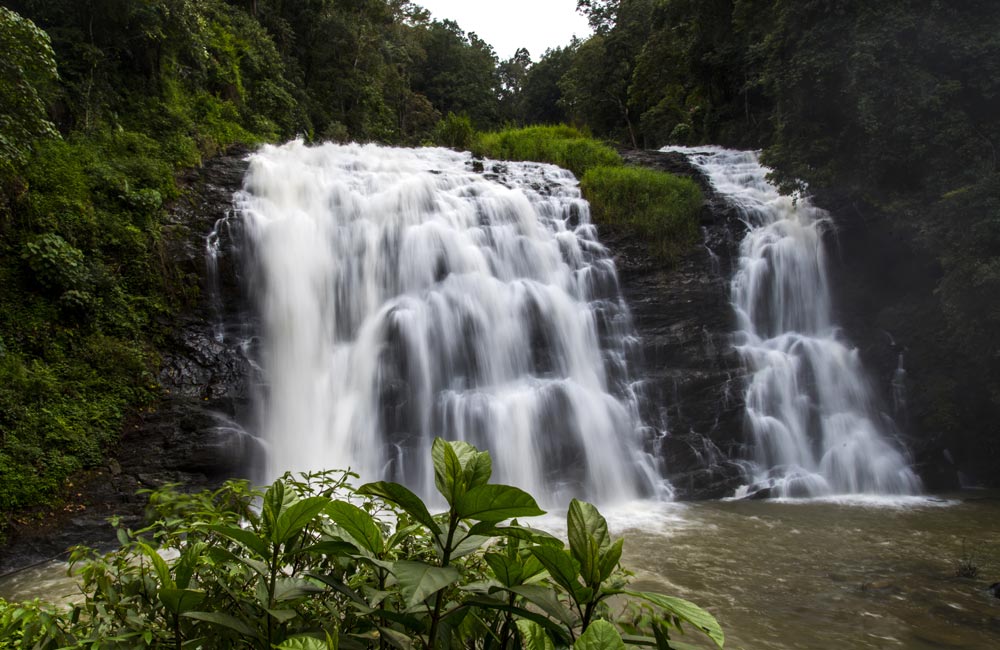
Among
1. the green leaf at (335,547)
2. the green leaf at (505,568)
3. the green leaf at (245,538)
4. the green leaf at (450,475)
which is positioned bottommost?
the green leaf at (505,568)

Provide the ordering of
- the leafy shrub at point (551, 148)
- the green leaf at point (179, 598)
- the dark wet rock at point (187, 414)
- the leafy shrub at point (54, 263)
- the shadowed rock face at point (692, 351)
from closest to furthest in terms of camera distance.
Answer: the green leaf at point (179, 598), the dark wet rock at point (187, 414), the leafy shrub at point (54, 263), the shadowed rock face at point (692, 351), the leafy shrub at point (551, 148)

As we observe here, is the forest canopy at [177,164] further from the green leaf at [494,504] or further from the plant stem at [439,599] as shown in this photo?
the green leaf at [494,504]

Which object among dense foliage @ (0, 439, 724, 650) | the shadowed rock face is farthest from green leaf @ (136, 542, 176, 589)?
the shadowed rock face

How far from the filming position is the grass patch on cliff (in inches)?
465

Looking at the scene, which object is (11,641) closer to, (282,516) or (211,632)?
(211,632)

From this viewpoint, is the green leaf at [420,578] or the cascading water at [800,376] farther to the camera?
the cascading water at [800,376]

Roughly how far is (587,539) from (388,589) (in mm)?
501

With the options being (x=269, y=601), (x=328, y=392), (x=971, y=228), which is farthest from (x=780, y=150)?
(x=269, y=601)

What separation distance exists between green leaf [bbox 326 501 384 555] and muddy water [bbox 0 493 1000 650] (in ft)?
10.6

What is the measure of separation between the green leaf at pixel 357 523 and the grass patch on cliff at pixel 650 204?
10943mm

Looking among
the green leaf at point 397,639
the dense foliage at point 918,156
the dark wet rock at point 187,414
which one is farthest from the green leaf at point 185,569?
the dense foliage at point 918,156

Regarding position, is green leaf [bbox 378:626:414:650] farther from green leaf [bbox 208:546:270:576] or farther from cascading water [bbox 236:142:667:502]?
cascading water [bbox 236:142:667:502]

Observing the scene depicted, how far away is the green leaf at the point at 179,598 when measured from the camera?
1156 mm

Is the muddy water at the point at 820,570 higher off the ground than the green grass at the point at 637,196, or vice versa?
the green grass at the point at 637,196
